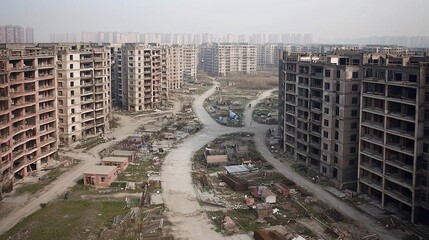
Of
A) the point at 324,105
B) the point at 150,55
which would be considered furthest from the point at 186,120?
the point at 324,105

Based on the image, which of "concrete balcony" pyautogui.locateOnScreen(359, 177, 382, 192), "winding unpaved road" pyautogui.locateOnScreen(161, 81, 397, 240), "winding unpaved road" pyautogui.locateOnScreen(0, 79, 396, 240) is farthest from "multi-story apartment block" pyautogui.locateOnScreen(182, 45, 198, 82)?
"concrete balcony" pyautogui.locateOnScreen(359, 177, 382, 192)

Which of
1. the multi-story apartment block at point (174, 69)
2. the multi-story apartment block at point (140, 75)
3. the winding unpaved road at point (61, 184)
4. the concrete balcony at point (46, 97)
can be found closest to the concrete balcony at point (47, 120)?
the concrete balcony at point (46, 97)

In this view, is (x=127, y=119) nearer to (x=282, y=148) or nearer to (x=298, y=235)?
(x=282, y=148)

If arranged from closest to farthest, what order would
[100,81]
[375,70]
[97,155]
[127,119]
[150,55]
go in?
1. [375,70]
2. [97,155]
3. [100,81]
4. [127,119]
5. [150,55]

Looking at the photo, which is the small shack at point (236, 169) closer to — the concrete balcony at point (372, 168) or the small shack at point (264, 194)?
the small shack at point (264, 194)

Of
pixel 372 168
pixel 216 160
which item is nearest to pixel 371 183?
pixel 372 168

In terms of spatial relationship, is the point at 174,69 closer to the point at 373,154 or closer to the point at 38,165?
the point at 38,165
